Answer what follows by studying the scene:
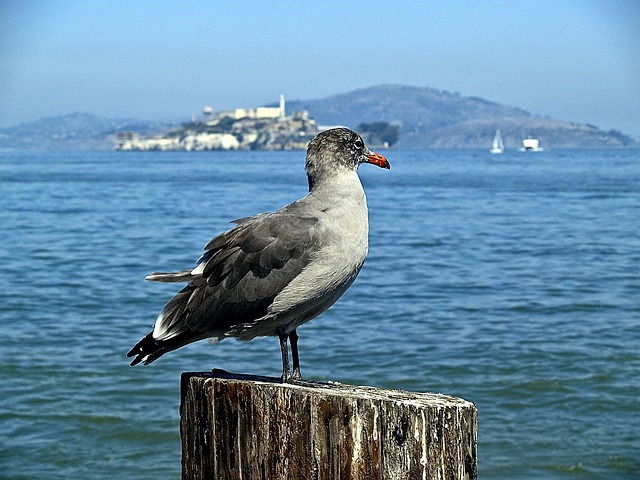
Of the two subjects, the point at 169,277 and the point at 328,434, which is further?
the point at 169,277

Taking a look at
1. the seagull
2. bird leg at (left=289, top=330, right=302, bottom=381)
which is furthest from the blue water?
the seagull

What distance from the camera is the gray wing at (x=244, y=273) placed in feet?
15.1

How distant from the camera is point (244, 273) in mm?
A: 4711

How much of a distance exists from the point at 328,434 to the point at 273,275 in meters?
1.31

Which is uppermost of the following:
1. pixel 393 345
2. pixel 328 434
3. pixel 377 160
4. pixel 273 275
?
pixel 377 160

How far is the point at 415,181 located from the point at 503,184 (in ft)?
24.1

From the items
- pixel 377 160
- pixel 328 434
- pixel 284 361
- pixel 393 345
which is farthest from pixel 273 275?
pixel 393 345

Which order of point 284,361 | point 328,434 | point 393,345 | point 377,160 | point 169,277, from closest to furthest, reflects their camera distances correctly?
1. point 328,434
2. point 169,277
3. point 284,361
4. point 377,160
5. point 393,345

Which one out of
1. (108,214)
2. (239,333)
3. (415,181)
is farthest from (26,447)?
(415,181)

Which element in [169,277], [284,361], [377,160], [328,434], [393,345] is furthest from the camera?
[393,345]

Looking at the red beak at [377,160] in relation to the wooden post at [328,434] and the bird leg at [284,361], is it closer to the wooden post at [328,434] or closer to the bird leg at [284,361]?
the bird leg at [284,361]

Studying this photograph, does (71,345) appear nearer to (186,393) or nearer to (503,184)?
(186,393)

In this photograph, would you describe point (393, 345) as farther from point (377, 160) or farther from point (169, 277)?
point (169, 277)

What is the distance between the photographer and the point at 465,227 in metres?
29.1
